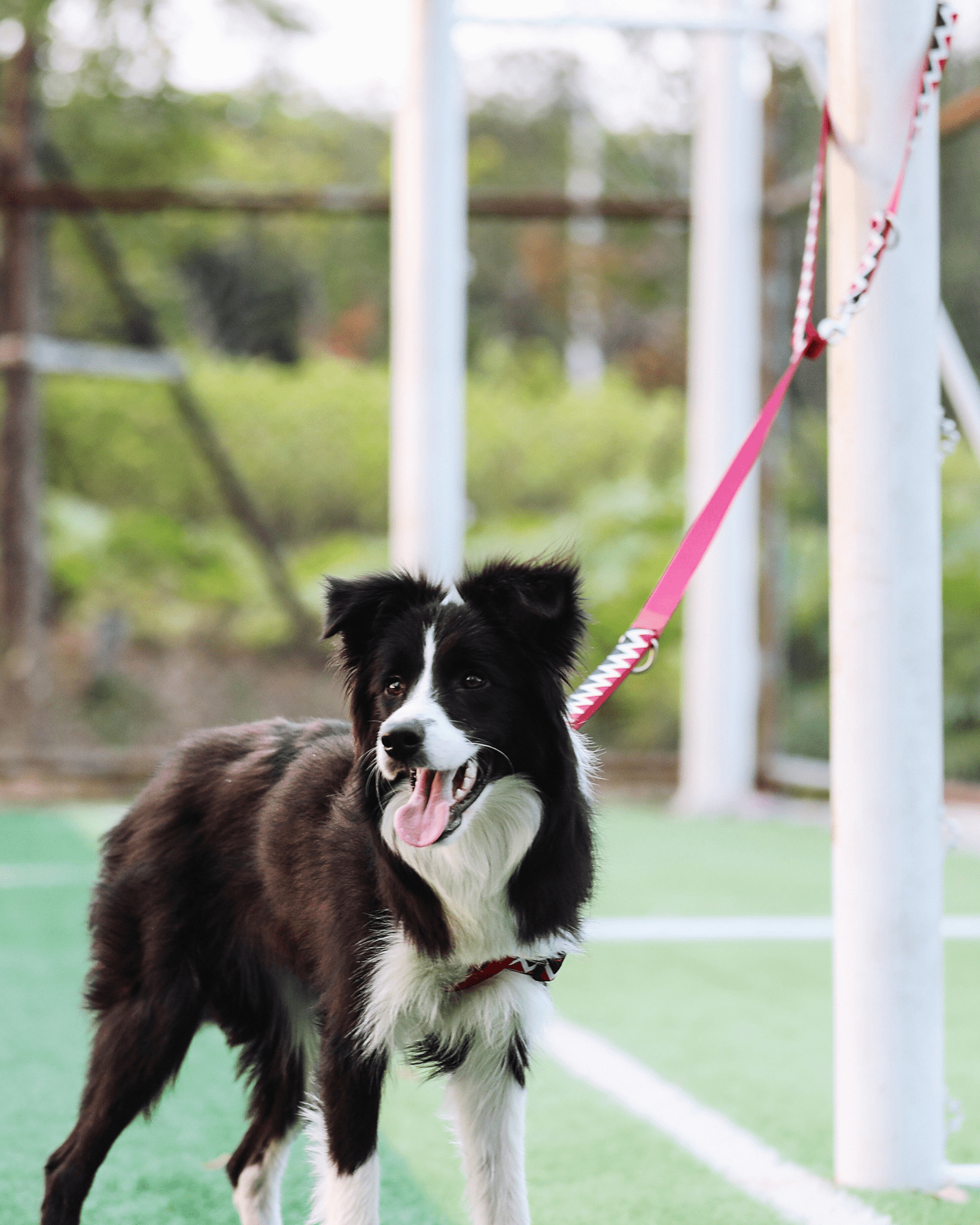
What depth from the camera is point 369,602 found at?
2439 millimetres

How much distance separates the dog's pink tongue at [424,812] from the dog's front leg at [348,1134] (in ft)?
1.28

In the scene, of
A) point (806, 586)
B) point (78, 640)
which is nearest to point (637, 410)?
point (806, 586)

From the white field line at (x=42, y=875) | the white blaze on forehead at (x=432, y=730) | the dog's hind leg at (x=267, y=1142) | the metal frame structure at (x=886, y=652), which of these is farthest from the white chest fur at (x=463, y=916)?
the white field line at (x=42, y=875)

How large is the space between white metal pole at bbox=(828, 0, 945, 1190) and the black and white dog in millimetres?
736

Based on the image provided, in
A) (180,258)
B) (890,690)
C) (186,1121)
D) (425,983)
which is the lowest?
(186,1121)

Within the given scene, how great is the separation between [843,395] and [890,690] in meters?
0.60

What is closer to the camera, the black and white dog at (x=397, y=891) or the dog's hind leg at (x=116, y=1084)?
the black and white dog at (x=397, y=891)

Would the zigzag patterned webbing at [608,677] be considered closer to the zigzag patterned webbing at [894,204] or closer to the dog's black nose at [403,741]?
the dog's black nose at [403,741]

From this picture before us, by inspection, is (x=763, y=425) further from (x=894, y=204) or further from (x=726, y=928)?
(x=726, y=928)

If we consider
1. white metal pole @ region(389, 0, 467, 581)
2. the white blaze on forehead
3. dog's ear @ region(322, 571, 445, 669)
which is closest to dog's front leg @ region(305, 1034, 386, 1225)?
the white blaze on forehead

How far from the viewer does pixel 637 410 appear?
965 cm

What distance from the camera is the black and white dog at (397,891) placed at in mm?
2332

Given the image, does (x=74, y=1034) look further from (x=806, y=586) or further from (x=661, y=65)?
(x=661, y=65)

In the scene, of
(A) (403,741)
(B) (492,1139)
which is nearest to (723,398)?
(B) (492,1139)
